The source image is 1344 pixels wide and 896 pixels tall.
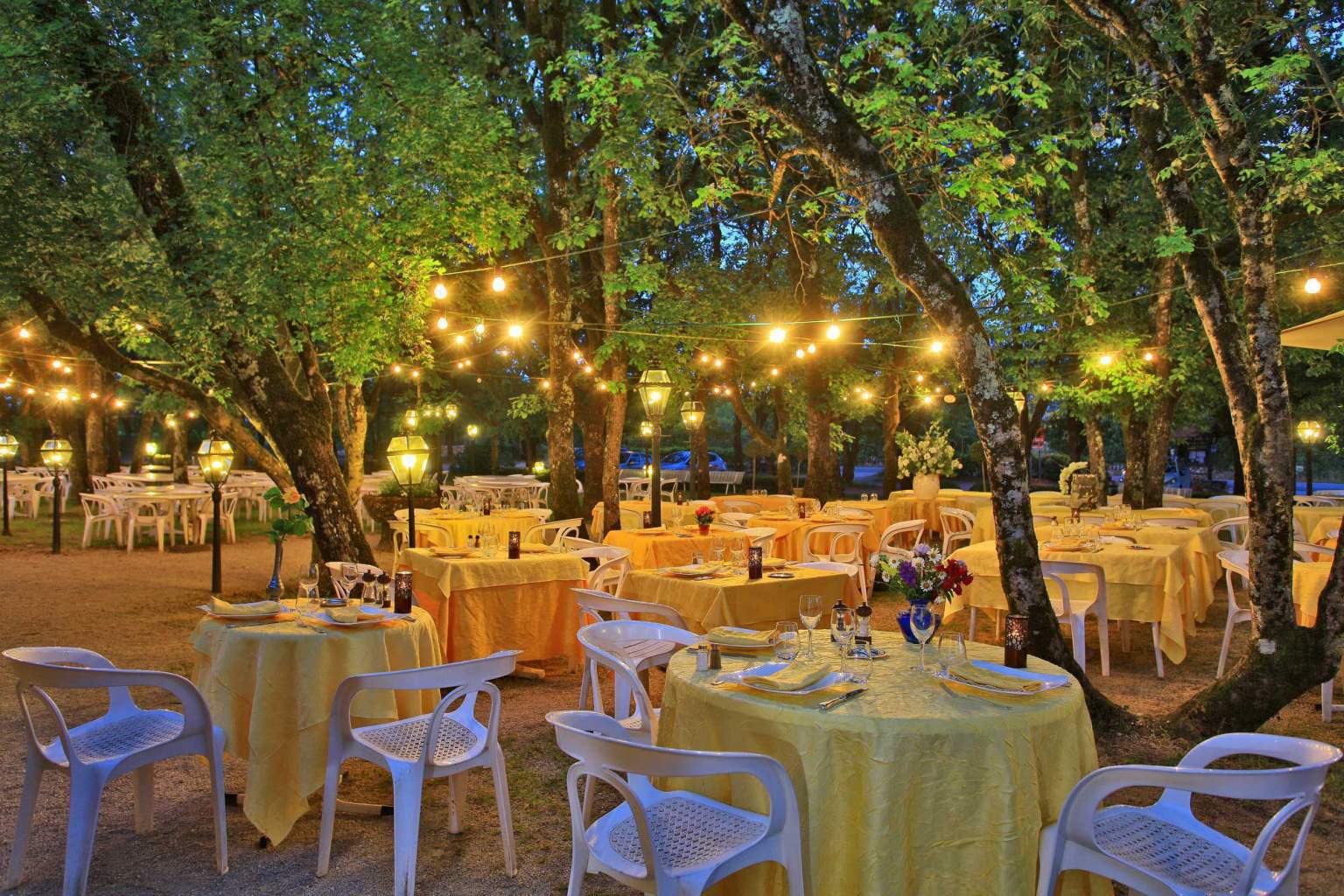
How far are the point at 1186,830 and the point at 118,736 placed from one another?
143 inches

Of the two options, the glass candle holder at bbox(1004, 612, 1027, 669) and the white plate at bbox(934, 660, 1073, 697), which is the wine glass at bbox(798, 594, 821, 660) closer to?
the white plate at bbox(934, 660, 1073, 697)

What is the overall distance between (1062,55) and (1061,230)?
9206 millimetres

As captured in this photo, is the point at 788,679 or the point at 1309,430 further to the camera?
the point at 1309,430

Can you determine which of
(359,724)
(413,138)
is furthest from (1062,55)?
(359,724)

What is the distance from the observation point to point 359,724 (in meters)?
3.87

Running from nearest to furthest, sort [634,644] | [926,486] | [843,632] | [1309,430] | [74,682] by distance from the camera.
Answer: [74,682] < [843,632] < [634,644] < [926,486] < [1309,430]

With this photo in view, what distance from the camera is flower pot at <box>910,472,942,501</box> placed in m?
13.2

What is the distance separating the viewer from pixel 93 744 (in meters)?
3.30

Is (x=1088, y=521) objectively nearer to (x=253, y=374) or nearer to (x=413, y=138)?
(x=413, y=138)

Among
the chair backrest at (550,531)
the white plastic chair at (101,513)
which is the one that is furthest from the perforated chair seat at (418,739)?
the white plastic chair at (101,513)

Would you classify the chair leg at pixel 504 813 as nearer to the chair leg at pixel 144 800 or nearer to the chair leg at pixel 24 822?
the chair leg at pixel 144 800

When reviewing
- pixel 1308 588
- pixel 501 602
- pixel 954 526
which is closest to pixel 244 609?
pixel 501 602

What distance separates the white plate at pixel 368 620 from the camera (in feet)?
12.8

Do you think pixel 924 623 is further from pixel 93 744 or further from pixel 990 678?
pixel 93 744
